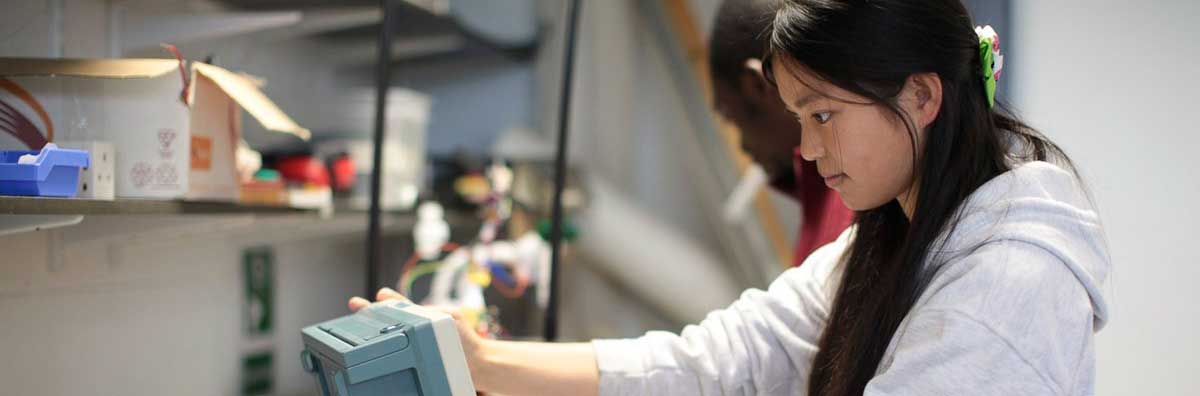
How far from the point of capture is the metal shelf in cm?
67

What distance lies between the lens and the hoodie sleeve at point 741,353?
1004mm

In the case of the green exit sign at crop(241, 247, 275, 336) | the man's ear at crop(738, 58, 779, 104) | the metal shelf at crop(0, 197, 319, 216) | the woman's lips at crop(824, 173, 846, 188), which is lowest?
the green exit sign at crop(241, 247, 275, 336)

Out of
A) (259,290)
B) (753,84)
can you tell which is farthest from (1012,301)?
(259,290)

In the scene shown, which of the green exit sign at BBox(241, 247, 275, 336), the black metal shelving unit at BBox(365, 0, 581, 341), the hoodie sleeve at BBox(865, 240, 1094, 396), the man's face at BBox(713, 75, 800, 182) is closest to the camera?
the hoodie sleeve at BBox(865, 240, 1094, 396)

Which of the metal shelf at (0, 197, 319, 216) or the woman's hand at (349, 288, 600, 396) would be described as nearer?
the metal shelf at (0, 197, 319, 216)

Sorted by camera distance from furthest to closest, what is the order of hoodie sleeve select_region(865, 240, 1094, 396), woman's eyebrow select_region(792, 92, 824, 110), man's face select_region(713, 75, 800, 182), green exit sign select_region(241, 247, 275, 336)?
green exit sign select_region(241, 247, 275, 336) < man's face select_region(713, 75, 800, 182) < woman's eyebrow select_region(792, 92, 824, 110) < hoodie sleeve select_region(865, 240, 1094, 396)

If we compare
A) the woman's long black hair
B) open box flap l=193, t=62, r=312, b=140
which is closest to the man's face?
the woman's long black hair

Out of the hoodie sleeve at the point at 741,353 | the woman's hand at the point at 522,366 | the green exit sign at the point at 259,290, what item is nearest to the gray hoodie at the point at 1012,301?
the hoodie sleeve at the point at 741,353

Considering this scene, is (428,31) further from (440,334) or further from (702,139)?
(440,334)

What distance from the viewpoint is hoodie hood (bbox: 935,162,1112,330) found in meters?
0.69

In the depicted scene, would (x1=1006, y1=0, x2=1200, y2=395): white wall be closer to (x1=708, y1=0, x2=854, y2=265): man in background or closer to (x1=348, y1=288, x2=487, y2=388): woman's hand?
(x1=708, y1=0, x2=854, y2=265): man in background

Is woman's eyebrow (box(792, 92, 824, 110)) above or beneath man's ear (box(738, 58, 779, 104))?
beneath

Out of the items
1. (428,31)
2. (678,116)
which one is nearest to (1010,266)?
(428,31)

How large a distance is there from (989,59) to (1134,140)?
383mm
